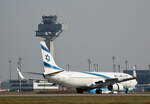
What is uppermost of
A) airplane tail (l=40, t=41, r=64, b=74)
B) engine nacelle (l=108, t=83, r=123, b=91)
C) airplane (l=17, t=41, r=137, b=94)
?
airplane tail (l=40, t=41, r=64, b=74)

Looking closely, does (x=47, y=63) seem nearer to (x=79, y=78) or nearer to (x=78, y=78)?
(x=78, y=78)

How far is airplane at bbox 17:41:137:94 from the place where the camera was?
96250mm

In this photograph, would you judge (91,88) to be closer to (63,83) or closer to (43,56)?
(63,83)

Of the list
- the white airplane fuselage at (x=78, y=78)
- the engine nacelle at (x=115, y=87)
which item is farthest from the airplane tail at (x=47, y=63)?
the engine nacelle at (x=115, y=87)

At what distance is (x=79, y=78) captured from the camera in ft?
334

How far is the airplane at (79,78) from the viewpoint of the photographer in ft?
316

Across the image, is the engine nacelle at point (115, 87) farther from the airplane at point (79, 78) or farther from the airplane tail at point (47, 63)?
the airplane tail at point (47, 63)

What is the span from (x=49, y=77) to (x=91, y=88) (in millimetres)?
12024

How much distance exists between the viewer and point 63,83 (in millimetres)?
99562

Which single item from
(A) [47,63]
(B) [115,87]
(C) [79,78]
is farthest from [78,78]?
(A) [47,63]

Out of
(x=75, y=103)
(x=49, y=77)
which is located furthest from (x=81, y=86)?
(x=75, y=103)

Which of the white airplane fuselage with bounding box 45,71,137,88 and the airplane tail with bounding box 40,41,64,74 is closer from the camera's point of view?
the airplane tail with bounding box 40,41,64,74

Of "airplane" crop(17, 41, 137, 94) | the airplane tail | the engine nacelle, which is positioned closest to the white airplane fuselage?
"airplane" crop(17, 41, 137, 94)

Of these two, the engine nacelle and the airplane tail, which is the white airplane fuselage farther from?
the engine nacelle
